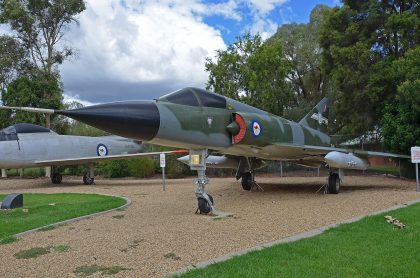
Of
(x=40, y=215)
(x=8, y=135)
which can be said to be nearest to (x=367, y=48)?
(x=40, y=215)

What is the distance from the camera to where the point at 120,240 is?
646cm

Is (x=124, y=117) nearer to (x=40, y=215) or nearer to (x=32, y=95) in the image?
(x=40, y=215)

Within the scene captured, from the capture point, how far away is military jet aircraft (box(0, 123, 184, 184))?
17938mm

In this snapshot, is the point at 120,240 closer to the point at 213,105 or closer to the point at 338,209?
the point at 213,105

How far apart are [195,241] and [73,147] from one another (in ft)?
49.6

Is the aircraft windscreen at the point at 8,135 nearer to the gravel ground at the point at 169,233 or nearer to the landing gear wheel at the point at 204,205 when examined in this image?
the gravel ground at the point at 169,233

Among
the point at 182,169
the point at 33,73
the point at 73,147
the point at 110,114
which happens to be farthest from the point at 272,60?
the point at 110,114

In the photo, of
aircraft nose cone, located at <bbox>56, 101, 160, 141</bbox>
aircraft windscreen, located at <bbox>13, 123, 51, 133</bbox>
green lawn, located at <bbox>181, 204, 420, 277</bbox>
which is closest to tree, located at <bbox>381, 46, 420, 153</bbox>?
green lawn, located at <bbox>181, 204, 420, 277</bbox>

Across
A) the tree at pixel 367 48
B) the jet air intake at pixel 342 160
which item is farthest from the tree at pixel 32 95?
the jet air intake at pixel 342 160

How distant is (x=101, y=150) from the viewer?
20.8 meters

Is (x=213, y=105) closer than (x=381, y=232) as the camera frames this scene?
No

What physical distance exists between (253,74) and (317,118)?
9.54 m

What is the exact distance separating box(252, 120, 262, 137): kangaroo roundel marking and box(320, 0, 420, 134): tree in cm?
954

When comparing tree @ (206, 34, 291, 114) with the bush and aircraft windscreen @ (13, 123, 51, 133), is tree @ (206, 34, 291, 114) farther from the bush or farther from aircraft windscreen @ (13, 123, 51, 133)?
aircraft windscreen @ (13, 123, 51, 133)
